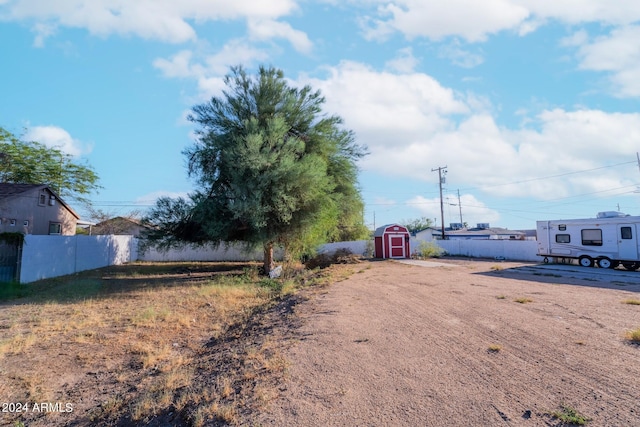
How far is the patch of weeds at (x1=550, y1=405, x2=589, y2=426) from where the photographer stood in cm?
335

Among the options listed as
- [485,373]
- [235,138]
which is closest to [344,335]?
[485,373]

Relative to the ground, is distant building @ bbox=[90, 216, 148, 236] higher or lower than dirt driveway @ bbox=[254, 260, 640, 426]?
higher

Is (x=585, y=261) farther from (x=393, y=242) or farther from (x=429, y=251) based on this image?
(x=393, y=242)

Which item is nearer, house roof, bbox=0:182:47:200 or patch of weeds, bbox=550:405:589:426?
patch of weeds, bbox=550:405:589:426

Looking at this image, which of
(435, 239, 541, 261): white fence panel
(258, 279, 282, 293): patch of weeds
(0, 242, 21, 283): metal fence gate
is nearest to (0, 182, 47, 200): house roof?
(0, 242, 21, 283): metal fence gate

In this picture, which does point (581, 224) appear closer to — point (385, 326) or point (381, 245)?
point (381, 245)

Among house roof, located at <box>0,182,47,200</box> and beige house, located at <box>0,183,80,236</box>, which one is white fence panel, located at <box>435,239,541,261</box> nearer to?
beige house, located at <box>0,183,80,236</box>

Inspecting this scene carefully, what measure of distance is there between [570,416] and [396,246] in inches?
1067

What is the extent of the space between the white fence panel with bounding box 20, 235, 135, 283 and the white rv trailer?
26.6 m

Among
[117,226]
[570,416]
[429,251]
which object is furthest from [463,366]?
[117,226]

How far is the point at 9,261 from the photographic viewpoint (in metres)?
14.6

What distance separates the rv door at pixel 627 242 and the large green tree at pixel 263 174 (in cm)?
1388

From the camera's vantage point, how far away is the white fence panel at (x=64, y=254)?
15.5 metres

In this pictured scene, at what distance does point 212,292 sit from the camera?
13.4m
